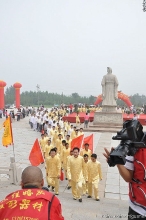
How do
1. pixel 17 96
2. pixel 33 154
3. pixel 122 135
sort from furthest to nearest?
pixel 17 96, pixel 33 154, pixel 122 135

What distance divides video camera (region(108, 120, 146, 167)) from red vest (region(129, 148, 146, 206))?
11 centimetres

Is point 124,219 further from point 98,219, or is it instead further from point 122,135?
point 122,135

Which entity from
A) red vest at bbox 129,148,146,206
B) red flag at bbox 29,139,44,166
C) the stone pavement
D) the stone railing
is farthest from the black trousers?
red flag at bbox 29,139,44,166

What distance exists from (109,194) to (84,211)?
115 cm

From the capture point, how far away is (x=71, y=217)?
4.21 meters

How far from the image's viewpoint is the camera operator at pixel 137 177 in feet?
7.09

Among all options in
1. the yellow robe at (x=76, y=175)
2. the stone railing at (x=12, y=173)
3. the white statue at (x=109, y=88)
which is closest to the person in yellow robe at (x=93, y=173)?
the yellow robe at (x=76, y=175)

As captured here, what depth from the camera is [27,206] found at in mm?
1600

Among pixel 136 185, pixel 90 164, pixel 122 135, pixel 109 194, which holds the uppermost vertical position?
pixel 122 135

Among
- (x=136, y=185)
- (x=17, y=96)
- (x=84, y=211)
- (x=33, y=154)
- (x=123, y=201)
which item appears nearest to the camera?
(x=136, y=185)

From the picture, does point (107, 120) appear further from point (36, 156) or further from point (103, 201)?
point (103, 201)

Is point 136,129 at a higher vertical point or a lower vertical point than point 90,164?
higher

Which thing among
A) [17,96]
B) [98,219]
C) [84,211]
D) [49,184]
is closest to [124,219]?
[98,219]

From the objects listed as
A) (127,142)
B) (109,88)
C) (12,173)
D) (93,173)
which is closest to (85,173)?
(93,173)
